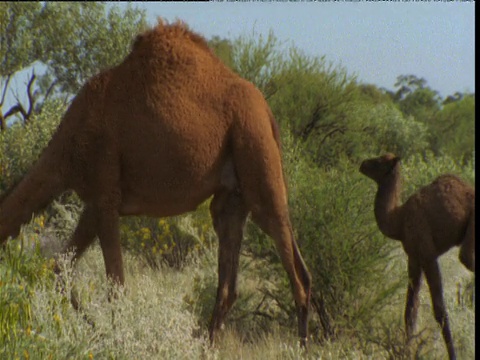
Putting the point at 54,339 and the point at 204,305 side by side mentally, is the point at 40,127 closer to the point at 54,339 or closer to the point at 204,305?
the point at 204,305

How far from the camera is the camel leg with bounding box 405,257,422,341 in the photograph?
666 cm

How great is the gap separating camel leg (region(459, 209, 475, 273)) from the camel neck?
557mm

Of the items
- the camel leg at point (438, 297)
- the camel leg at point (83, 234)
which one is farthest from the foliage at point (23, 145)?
the camel leg at point (438, 297)

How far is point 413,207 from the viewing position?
6.56 meters

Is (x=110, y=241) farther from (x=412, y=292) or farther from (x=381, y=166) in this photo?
(x=412, y=292)

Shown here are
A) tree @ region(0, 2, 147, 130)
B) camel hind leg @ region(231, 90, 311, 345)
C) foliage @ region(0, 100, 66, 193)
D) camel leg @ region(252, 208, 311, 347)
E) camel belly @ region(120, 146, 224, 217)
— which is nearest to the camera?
camel belly @ region(120, 146, 224, 217)

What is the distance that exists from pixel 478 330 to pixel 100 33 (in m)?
18.0

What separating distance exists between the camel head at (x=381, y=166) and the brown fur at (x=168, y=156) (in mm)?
881

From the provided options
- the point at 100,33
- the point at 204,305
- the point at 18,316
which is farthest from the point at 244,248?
the point at 100,33

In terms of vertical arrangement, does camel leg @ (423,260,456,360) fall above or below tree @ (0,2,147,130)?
below

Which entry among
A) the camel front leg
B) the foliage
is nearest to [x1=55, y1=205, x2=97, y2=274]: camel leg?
the camel front leg

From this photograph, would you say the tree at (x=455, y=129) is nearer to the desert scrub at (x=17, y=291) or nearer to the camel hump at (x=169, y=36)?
the camel hump at (x=169, y=36)

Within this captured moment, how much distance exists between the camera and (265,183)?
23.9 ft

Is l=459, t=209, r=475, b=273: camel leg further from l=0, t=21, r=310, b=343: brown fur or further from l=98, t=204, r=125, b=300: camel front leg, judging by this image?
l=98, t=204, r=125, b=300: camel front leg
